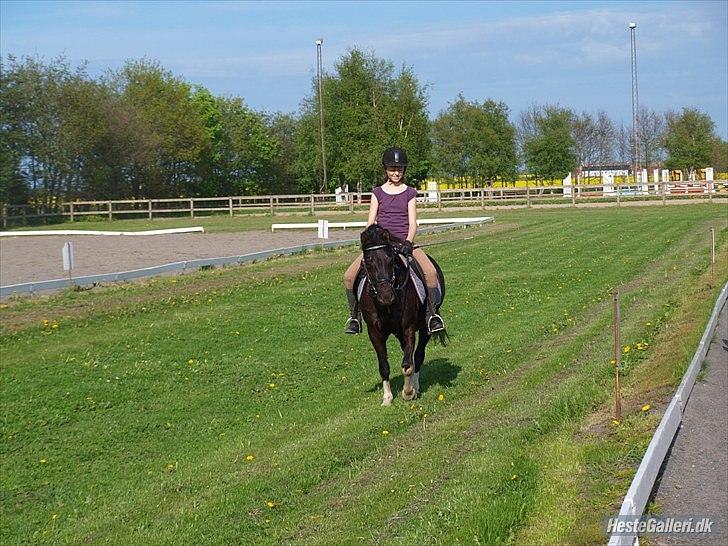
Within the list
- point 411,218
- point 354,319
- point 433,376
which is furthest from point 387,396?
point 411,218

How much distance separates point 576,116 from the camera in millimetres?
96875

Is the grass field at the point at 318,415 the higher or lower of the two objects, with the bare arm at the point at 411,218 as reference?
lower

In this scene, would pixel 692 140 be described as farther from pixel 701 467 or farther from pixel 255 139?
pixel 701 467

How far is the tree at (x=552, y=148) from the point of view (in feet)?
282

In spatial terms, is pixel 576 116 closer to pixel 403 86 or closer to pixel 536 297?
pixel 403 86

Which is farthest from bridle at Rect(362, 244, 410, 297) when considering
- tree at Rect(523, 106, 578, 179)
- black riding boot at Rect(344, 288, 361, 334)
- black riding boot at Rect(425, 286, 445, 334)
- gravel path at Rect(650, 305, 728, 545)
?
tree at Rect(523, 106, 578, 179)

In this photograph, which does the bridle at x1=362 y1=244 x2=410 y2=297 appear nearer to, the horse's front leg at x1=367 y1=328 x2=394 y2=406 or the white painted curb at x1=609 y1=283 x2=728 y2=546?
the horse's front leg at x1=367 y1=328 x2=394 y2=406

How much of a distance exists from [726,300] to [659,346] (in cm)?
412

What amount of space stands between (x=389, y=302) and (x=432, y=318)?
1026 mm

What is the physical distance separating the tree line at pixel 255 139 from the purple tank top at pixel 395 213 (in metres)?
61.5

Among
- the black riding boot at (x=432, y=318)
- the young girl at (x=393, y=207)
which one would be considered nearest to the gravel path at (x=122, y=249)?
the young girl at (x=393, y=207)

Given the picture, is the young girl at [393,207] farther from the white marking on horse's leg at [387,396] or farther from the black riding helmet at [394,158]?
the white marking on horse's leg at [387,396]

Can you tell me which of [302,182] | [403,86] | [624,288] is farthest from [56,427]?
[302,182]

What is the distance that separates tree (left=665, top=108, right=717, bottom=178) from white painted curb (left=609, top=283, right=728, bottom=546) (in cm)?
7953
